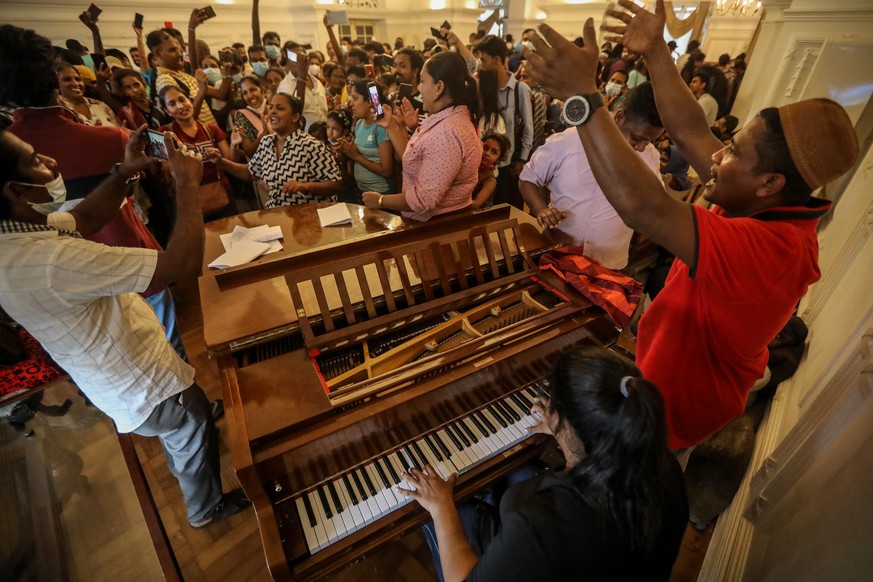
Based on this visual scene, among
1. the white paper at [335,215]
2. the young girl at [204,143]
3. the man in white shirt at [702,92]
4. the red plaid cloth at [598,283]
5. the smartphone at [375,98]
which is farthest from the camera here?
the man in white shirt at [702,92]

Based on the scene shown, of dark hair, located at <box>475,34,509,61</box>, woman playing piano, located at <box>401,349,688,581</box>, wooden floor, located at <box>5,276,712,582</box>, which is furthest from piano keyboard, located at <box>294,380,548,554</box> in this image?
dark hair, located at <box>475,34,509,61</box>

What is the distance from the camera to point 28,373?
8.16ft

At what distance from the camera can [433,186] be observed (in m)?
2.28

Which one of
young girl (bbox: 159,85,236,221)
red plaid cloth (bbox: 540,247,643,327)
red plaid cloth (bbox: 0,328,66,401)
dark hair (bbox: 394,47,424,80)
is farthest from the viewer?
dark hair (bbox: 394,47,424,80)

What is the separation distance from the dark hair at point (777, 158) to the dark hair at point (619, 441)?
0.69 m

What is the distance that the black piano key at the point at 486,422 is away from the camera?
1736 mm

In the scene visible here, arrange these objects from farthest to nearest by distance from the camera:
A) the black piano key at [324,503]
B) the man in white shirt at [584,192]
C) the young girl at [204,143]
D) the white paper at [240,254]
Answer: the young girl at [204,143] → the white paper at [240,254] → the man in white shirt at [584,192] → the black piano key at [324,503]

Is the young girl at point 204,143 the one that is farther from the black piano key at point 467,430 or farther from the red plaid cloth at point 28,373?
the black piano key at point 467,430

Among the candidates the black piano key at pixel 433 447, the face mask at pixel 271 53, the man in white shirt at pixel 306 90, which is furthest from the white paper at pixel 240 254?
the face mask at pixel 271 53

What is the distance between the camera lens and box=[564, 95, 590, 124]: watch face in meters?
1.04

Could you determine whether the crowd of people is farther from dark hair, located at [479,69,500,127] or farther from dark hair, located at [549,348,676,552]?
dark hair, located at [479,69,500,127]

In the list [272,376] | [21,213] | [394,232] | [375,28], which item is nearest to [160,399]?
[272,376]

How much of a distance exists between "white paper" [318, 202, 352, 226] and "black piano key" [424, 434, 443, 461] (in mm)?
1711

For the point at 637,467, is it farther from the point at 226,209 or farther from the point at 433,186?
the point at 226,209
